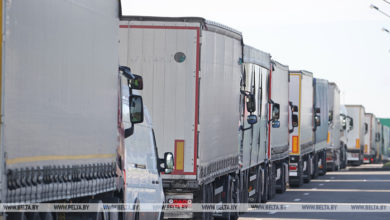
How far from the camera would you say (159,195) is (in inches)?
608

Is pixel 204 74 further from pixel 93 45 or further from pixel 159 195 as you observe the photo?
pixel 93 45

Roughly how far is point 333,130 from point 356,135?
1385cm

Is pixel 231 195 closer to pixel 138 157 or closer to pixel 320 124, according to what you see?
pixel 138 157

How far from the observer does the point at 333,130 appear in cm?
5356

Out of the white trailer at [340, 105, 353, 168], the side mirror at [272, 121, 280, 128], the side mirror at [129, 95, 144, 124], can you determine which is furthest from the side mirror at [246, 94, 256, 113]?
the white trailer at [340, 105, 353, 168]

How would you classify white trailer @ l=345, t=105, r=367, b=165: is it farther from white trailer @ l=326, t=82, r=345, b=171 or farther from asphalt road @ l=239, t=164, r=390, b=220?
asphalt road @ l=239, t=164, r=390, b=220

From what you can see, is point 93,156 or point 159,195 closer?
point 93,156

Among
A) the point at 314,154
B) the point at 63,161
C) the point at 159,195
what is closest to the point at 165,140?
the point at 159,195

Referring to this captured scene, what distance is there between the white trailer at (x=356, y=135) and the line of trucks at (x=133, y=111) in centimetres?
3226

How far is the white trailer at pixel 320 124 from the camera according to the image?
→ 147 feet

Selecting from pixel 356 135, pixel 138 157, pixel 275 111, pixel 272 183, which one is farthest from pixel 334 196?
pixel 356 135

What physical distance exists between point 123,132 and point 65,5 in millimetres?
3426

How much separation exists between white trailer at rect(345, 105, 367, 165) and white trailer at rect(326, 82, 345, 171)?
9.89m

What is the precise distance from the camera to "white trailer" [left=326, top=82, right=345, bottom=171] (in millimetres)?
52625
